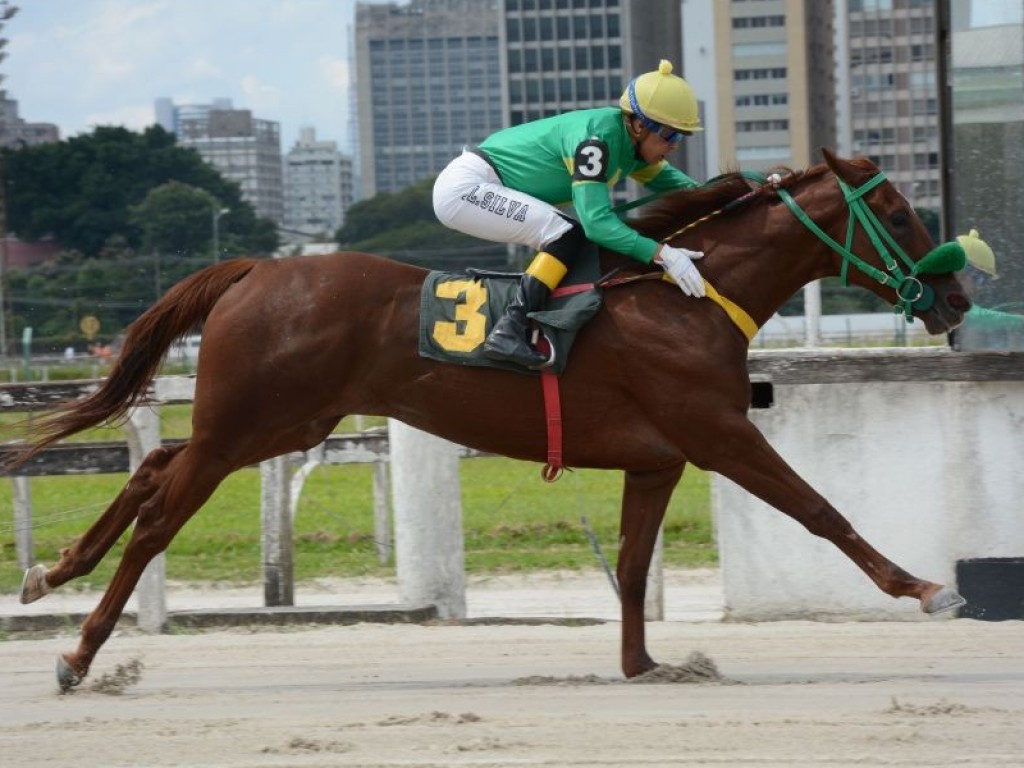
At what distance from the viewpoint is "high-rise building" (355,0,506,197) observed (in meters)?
168

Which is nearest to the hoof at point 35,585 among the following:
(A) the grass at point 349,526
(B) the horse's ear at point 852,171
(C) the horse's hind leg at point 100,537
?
(C) the horse's hind leg at point 100,537

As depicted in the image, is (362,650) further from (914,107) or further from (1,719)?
(914,107)

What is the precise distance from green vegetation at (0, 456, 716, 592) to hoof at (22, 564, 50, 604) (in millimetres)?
1861

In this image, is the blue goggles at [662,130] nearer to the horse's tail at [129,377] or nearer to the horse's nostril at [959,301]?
the horse's nostril at [959,301]

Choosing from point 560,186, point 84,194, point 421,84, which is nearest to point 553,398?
point 560,186

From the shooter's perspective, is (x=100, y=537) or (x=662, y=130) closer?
(x=662, y=130)

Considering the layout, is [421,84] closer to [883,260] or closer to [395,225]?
[395,225]

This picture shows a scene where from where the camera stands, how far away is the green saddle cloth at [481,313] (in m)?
5.81

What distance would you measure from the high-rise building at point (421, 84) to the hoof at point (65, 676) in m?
159

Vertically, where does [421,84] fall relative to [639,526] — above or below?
above

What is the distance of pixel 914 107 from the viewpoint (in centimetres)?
6806

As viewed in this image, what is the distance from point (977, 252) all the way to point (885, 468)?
3.59 feet

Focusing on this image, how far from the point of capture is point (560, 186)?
239 inches

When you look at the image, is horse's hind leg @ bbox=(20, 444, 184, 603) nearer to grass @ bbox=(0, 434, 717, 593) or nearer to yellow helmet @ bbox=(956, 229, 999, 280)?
grass @ bbox=(0, 434, 717, 593)
